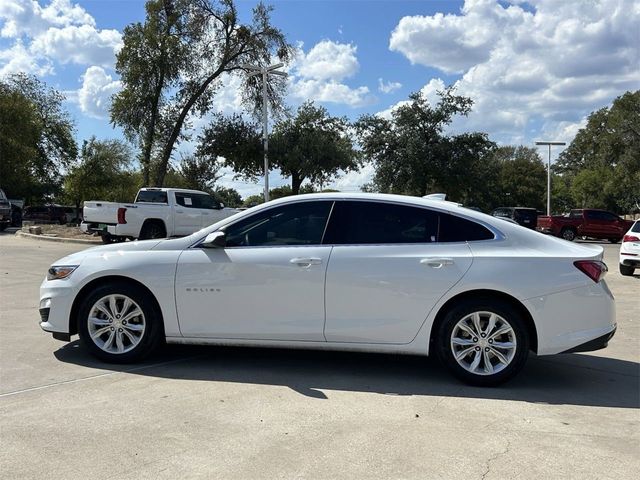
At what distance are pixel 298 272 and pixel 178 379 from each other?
139cm

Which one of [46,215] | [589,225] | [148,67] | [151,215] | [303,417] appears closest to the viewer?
[303,417]

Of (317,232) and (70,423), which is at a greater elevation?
(317,232)

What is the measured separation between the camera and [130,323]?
5.33 meters

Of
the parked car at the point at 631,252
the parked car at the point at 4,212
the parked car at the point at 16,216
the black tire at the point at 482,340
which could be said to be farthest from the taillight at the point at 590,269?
the parked car at the point at 16,216

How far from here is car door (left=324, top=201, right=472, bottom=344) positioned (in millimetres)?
4863

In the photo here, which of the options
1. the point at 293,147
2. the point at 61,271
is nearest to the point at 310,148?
the point at 293,147

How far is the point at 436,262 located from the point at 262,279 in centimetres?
151

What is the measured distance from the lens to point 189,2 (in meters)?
27.4

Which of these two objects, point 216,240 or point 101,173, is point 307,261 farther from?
point 101,173

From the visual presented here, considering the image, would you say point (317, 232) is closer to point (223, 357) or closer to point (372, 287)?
point (372, 287)

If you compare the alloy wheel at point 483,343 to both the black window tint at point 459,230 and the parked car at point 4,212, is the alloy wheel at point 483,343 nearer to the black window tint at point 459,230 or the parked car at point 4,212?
the black window tint at point 459,230

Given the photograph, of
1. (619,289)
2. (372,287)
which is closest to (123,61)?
(619,289)

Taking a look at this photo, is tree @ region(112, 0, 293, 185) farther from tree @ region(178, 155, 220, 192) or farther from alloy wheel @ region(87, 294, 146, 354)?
alloy wheel @ region(87, 294, 146, 354)

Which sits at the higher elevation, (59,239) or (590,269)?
(590,269)
